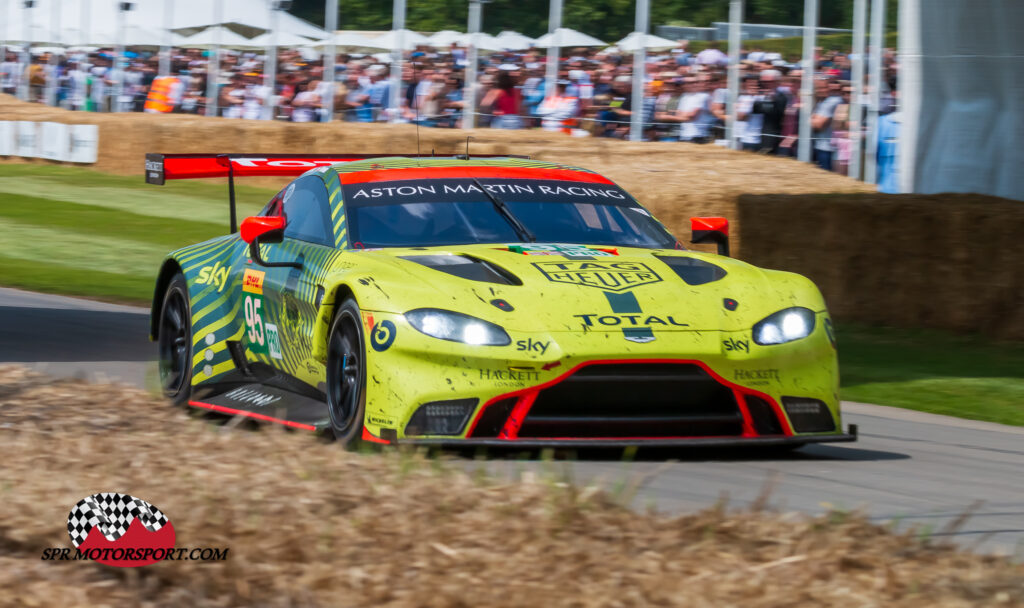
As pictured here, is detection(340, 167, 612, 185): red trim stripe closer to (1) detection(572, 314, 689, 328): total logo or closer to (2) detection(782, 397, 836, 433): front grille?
(1) detection(572, 314, 689, 328): total logo

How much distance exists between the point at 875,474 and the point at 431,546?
2.76m

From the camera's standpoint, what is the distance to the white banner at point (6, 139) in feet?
111

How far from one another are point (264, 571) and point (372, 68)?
2811 cm

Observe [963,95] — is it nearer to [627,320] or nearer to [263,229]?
[263,229]

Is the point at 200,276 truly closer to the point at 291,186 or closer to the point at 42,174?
the point at 291,186

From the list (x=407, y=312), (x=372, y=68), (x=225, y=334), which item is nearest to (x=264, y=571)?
(x=407, y=312)

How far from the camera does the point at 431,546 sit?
407 cm

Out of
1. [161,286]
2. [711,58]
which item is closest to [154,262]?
[161,286]

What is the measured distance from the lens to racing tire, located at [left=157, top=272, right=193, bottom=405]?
7906 mm

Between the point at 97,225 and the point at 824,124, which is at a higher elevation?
the point at 824,124

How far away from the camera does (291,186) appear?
803 cm

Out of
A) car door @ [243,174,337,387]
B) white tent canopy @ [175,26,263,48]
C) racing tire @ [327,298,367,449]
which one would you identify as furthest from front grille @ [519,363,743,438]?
white tent canopy @ [175,26,263,48]

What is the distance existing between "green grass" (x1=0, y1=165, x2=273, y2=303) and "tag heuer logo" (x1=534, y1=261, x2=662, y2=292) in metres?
8.75

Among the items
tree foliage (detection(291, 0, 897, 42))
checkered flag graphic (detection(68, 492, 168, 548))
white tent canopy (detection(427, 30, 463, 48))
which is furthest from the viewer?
white tent canopy (detection(427, 30, 463, 48))
